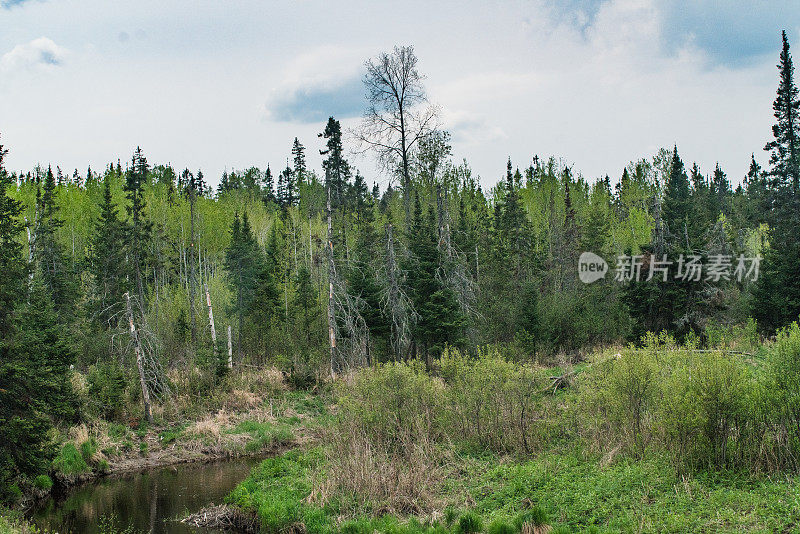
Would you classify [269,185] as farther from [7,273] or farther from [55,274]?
[7,273]

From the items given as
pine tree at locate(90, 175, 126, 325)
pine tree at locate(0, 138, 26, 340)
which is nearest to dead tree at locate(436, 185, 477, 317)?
pine tree at locate(0, 138, 26, 340)

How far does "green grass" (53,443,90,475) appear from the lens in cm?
1588

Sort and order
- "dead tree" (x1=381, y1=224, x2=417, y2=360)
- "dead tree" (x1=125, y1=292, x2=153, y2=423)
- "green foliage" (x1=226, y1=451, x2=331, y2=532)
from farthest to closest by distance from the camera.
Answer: "dead tree" (x1=381, y1=224, x2=417, y2=360)
"dead tree" (x1=125, y1=292, x2=153, y2=423)
"green foliage" (x1=226, y1=451, x2=331, y2=532)

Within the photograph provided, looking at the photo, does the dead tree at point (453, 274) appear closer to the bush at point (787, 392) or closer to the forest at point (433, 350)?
the forest at point (433, 350)

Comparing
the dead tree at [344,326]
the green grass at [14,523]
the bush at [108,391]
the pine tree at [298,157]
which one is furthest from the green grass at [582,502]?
the pine tree at [298,157]

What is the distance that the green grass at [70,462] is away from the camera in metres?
15.9

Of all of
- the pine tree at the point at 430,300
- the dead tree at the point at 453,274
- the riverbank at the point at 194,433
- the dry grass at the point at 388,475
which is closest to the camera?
the dry grass at the point at 388,475

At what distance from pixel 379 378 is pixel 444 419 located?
176cm

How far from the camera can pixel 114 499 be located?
14.9m

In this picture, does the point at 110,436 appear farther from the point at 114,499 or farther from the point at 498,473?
the point at 498,473

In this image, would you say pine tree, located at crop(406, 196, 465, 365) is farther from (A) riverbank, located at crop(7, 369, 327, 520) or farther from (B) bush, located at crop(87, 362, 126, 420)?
(B) bush, located at crop(87, 362, 126, 420)

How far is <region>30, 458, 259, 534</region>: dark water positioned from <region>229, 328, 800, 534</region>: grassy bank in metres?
1.59

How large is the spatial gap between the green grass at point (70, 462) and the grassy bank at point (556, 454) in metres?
5.58

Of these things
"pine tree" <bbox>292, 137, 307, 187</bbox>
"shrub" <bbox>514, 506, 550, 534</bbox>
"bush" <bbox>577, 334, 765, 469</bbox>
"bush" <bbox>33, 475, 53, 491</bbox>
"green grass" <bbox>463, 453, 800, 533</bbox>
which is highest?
"pine tree" <bbox>292, 137, 307, 187</bbox>
